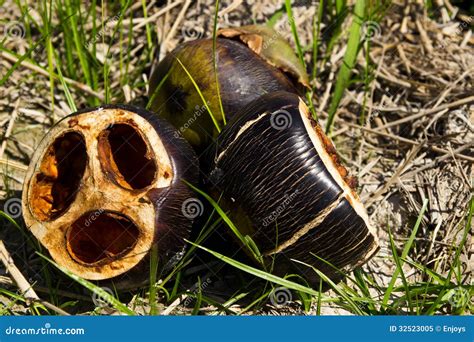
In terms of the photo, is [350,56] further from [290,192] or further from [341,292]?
[341,292]

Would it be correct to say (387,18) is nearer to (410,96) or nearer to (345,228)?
(410,96)

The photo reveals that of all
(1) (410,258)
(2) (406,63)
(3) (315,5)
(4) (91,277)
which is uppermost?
(3) (315,5)

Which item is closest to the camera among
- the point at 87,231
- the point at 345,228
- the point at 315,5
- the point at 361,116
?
the point at 345,228

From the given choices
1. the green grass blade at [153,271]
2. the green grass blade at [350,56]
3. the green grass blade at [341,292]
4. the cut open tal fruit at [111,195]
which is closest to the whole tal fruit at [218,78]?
the cut open tal fruit at [111,195]

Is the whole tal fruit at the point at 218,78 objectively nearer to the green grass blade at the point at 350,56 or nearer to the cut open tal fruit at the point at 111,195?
the cut open tal fruit at the point at 111,195

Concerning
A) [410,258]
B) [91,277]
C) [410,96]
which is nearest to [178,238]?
[91,277]

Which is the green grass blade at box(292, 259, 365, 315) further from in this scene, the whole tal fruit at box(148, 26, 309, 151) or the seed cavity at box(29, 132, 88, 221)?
the seed cavity at box(29, 132, 88, 221)

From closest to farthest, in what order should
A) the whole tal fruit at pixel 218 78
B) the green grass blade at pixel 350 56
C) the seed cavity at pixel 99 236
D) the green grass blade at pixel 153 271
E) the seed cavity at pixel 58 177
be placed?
the green grass blade at pixel 153 271 < the seed cavity at pixel 99 236 < the seed cavity at pixel 58 177 < the whole tal fruit at pixel 218 78 < the green grass blade at pixel 350 56
